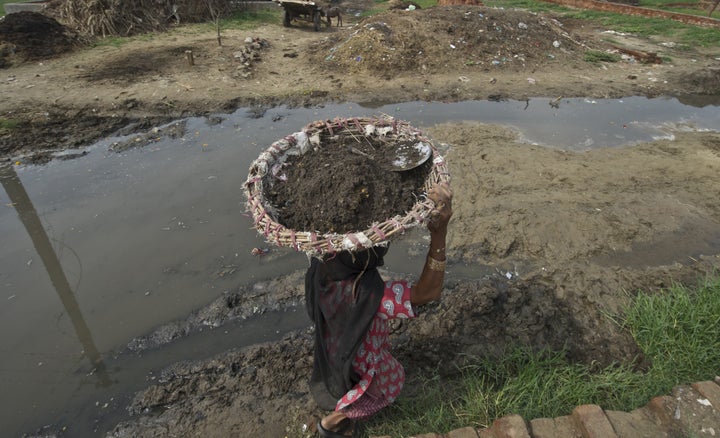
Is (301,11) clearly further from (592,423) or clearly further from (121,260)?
(592,423)

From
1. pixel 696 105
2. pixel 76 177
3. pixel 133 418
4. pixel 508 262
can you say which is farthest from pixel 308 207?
pixel 696 105

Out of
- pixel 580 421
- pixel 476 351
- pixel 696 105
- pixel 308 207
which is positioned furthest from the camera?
pixel 696 105

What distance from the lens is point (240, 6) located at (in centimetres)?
1391

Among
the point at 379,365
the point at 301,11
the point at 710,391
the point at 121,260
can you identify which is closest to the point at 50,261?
the point at 121,260

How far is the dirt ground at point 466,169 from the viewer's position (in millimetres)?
2762

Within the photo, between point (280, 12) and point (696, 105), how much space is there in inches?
523

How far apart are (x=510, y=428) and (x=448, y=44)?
9.09 meters

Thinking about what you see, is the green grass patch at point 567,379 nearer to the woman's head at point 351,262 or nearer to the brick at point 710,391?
the brick at point 710,391

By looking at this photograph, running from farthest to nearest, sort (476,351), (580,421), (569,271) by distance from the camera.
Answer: (569,271), (476,351), (580,421)

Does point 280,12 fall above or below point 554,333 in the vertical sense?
above

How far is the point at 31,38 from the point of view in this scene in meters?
9.08

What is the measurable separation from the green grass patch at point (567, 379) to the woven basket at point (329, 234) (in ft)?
4.49

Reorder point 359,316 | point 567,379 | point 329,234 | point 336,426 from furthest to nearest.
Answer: point 567,379
point 336,426
point 359,316
point 329,234

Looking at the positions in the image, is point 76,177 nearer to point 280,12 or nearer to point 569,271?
point 569,271
